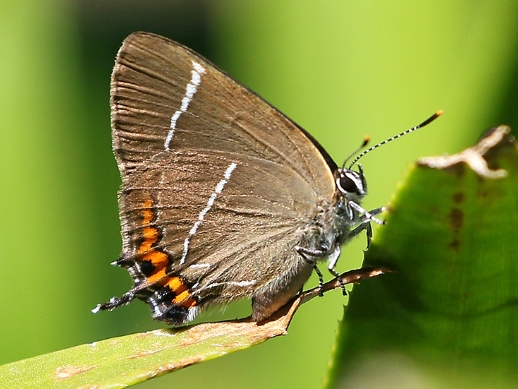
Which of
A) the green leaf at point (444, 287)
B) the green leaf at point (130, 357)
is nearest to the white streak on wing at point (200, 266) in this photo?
the green leaf at point (130, 357)

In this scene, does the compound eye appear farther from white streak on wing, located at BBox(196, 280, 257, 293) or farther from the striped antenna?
white streak on wing, located at BBox(196, 280, 257, 293)

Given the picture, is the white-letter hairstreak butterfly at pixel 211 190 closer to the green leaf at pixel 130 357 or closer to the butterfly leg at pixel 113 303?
the butterfly leg at pixel 113 303

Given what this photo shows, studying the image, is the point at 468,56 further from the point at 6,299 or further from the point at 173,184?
the point at 6,299

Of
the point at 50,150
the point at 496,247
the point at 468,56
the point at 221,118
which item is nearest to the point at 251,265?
the point at 221,118

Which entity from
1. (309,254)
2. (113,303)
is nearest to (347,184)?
(309,254)

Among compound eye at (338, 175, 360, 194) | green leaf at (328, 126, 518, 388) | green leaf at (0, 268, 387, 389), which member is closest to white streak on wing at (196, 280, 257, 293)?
compound eye at (338, 175, 360, 194)

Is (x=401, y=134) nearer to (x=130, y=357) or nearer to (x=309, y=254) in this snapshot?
(x=309, y=254)
